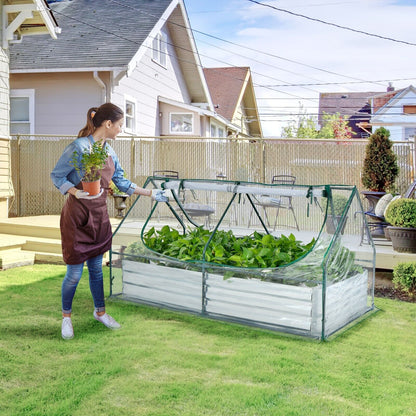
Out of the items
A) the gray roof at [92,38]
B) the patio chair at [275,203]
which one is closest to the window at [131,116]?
the gray roof at [92,38]

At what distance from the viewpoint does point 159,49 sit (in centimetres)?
1603

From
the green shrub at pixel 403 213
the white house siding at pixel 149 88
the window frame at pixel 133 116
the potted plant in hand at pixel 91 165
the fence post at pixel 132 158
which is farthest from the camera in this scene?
the white house siding at pixel 149 88

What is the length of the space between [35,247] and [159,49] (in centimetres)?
944

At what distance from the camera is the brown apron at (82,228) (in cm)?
409

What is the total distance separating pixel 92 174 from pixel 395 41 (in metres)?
15.6

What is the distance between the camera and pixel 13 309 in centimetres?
506

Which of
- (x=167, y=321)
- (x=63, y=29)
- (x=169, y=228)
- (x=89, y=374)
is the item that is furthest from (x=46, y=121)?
(x=89, y=374)

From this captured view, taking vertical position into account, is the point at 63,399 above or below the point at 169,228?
below

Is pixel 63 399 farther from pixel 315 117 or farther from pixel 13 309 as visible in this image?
pixel 315 117

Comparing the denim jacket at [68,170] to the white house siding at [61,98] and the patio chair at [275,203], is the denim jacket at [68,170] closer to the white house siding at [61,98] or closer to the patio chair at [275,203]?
the patio chair at [275,203]

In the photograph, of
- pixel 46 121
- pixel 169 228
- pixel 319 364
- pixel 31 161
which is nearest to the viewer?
pixel 319 364

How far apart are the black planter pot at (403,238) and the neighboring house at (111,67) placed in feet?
26.5

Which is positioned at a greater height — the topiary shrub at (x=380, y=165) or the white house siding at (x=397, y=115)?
the white house siding at (x=397, y=115)

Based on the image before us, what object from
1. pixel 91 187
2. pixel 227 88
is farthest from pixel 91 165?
pixel 227 88
